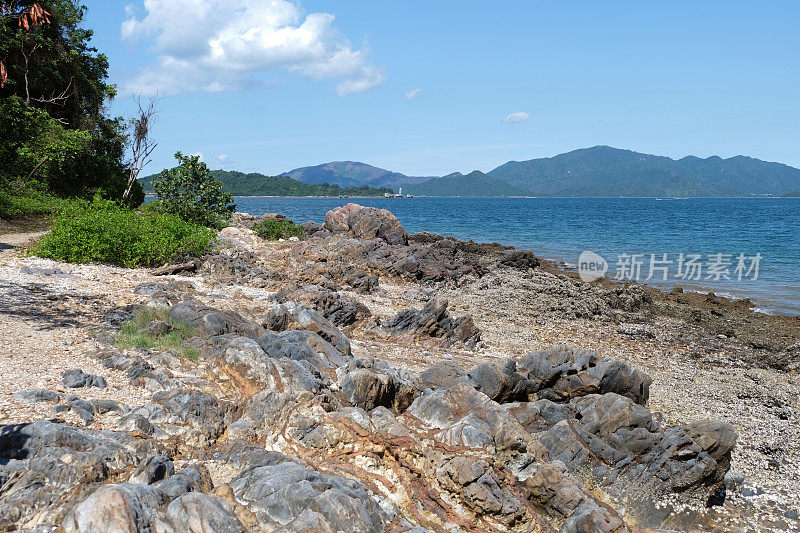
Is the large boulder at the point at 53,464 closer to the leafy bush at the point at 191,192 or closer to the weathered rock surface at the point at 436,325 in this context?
the weathered rock surface at the point at 436,325

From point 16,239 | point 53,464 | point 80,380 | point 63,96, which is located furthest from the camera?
point 63,96

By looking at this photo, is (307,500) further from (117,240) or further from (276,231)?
(276,231)

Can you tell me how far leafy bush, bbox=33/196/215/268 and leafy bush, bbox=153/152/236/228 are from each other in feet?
26.5

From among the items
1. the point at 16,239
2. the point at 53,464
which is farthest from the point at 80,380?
the point at 16,239

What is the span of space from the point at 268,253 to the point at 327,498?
21607mm

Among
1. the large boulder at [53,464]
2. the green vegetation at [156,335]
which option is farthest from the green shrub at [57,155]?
the large boulder at [53,464]

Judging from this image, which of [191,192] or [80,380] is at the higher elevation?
[191,192]

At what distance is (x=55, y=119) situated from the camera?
103ft

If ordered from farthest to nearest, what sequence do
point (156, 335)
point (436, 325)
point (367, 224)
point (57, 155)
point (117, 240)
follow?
point (367, 224)
point (57, 155)
point (117, 240)
point (436, 325)
point (156, 335)

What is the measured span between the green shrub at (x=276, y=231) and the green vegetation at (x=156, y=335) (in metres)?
22.3

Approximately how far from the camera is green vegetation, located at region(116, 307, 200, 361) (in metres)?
10.3

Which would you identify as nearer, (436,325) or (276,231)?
(436,325)

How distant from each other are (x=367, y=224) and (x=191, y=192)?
34.7 ft

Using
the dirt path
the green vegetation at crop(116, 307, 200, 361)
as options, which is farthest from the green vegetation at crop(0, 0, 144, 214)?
the green vegetation at crop(116, 307, 200, 361)
